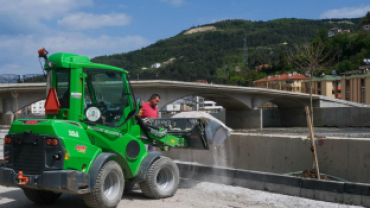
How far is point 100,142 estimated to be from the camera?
6625mm

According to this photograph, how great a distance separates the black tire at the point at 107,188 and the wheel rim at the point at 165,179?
1.12 metres

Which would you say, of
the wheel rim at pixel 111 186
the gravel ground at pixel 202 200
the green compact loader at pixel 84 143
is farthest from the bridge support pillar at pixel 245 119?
the wheel rim at pixel 111 186

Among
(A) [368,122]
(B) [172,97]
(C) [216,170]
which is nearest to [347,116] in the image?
(A) [368,122]

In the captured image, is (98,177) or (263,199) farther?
(263,199)

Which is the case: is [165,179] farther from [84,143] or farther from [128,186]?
[84,143]

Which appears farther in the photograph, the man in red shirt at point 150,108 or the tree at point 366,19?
the tree at point 366,19

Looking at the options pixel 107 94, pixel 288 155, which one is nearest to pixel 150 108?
pixel 107 94

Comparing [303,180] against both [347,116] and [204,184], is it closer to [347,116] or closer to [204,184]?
[204,184]

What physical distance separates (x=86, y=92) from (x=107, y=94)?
0.48m

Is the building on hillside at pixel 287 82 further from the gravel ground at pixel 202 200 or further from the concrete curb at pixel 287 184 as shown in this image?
the gravel ground at pixel 202 200

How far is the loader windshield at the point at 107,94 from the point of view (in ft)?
22.0

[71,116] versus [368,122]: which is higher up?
[71,116]

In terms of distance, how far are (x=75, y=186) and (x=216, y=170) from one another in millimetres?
4005

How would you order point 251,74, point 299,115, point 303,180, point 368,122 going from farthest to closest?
point 251,74
point 299,115
point 368,122
point 303,180
